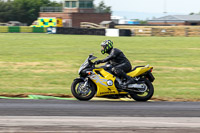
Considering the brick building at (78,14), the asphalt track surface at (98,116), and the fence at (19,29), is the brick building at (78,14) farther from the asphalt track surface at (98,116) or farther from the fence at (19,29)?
the asphalt track surface at (98,116)

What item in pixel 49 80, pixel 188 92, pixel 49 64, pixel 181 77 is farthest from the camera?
pixel 49 64

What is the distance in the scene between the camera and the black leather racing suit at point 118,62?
9.84m

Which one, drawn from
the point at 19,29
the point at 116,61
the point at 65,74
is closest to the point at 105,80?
the point at 116,61

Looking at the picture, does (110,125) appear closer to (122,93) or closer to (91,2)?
(122,93)

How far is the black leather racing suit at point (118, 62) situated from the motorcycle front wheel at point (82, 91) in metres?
0.71

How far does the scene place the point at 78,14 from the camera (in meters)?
85.8

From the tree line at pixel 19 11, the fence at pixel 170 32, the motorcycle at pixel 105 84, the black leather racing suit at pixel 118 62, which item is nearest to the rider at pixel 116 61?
the black leather racing suit at pixel 118 62

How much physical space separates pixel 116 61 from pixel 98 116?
7.45ft

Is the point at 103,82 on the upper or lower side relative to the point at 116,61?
lower

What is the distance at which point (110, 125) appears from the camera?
7281 millimetres

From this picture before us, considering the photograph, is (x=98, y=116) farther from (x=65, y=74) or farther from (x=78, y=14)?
(x=78, y=14)

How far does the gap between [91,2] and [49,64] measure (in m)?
71.9

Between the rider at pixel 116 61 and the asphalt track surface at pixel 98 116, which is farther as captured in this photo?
the rider at pixel 116 61

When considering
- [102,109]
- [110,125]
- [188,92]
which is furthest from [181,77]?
[110,125]
